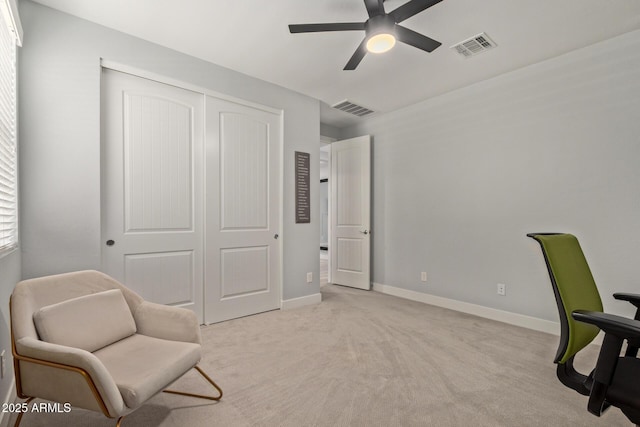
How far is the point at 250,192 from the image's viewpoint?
347 centimetres

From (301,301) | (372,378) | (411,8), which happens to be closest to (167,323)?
(372,378)

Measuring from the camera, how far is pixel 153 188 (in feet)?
9.27

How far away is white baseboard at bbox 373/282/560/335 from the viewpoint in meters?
3.01

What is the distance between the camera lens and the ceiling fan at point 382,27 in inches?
76.8

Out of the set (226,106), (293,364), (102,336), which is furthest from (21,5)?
(293,364)

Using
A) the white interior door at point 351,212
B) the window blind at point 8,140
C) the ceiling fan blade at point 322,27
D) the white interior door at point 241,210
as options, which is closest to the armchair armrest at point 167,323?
the window blind at point 8,140

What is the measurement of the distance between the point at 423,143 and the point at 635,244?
232cm

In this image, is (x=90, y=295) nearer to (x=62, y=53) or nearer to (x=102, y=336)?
(x=102, y=336)

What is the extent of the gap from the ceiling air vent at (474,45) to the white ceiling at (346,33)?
6 centimetres

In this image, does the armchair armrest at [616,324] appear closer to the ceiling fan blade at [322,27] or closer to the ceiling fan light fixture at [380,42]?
the ceiling fan light fixture at [380,42]

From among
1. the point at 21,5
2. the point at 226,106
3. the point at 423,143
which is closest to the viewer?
the point at 21,5

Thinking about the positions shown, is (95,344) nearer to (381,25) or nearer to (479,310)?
(381,25)

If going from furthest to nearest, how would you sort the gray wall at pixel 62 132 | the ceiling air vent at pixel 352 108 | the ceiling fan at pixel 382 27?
the ceiling air vent at pixel 352 108, the gray wall at pixel 62 132, the ceiling fan at pixel 382 27

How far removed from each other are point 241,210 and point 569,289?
286 centimetres
